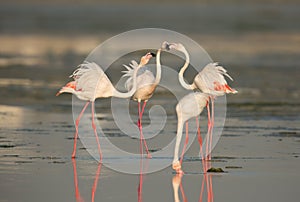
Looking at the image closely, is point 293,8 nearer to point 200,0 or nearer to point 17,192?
point 200,0

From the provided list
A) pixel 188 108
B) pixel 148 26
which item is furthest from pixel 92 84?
pixel 148 26

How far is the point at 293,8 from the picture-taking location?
60.4m

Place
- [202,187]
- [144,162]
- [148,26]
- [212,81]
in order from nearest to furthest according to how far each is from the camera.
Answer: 1. [202,187]
2. [144,162]
3. [212,81]
4. [148,26]

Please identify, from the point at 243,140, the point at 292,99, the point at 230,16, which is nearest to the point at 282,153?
the point at 243,140

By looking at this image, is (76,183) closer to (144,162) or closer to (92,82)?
(144,162)

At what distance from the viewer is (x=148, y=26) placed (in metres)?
40.7

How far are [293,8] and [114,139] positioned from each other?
48996 mm

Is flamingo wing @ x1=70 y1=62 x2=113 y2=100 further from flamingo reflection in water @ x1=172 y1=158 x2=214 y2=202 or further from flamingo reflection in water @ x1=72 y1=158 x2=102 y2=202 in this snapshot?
flamingo reflection in water @ x1=172 y1=158 x2=214 y2=202

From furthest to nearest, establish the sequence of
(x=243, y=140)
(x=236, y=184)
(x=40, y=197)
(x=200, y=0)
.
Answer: (x=200, y=0), (x=243, y=140), (x=236, y=184), (x=40, y=197)

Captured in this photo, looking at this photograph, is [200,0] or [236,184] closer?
[236,184]

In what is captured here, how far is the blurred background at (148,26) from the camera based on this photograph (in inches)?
806

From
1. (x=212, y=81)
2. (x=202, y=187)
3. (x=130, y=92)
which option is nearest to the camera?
(x=202, y=187)

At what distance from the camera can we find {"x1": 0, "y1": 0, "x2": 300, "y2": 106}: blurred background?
20.5m

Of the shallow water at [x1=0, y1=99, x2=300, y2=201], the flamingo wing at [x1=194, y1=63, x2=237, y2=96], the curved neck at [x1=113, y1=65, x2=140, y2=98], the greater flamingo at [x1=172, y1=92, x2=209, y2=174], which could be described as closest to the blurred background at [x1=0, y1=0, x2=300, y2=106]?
the shallow water at [x1=0, y1=99, x2=300, y2=201]
